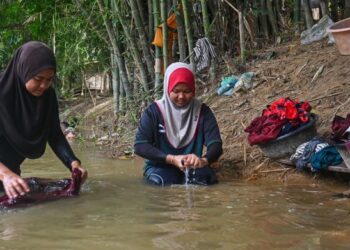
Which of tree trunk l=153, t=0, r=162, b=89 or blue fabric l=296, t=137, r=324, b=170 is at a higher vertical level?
tree trunk l=153, t=0, r=162, b=89

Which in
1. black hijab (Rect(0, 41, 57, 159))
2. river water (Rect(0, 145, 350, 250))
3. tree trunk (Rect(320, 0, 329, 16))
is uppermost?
tree trunk (Rect(320, 0, 329, 16))

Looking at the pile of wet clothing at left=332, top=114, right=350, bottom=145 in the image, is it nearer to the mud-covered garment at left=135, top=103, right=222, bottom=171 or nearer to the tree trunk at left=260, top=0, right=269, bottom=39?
the mud-covered garment at left=135, top=103, right=222, bottom=171

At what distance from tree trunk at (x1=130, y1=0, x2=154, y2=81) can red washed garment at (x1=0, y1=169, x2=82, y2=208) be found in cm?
342

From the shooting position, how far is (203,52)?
7344mm

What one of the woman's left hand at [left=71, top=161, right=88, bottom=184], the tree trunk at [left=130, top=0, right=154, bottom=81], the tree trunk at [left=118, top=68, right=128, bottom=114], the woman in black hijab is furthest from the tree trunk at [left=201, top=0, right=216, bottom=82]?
the woman's left hand at [left=71, top=161, right=88, bottom=184]

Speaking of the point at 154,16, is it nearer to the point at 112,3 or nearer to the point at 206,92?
the point at 112,3

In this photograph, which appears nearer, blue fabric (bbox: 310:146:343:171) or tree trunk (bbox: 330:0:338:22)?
blue fabric (bbox: 310:146:343:171)

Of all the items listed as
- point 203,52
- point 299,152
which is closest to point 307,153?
point 299,152

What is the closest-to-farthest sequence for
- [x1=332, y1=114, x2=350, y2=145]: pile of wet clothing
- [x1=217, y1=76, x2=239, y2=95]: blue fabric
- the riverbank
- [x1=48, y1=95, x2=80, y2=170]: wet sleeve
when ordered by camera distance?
[x1=332, y1=114, x2=350, y2=145]: pile of wet clothing < [x1=48, y1=95, x2=80, y2=170]: wet sleeve < the riverbank < [x1=217, y1=76, x2=239, y2=95]: blue fabric

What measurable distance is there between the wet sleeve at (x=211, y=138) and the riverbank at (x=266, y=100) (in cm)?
54

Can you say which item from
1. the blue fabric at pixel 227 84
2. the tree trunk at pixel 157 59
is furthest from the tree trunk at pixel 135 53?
the blue fabric at pixel 227 84

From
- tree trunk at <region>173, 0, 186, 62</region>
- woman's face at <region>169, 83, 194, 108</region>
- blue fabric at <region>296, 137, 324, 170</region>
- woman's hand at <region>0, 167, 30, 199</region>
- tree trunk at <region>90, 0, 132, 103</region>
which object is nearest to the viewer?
woman's hand at <region>0, 167, 30, 199</region>

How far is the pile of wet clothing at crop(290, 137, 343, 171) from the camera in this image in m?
4.35

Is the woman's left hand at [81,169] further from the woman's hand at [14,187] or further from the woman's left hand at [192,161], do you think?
the woman's left hand at [192,161]
